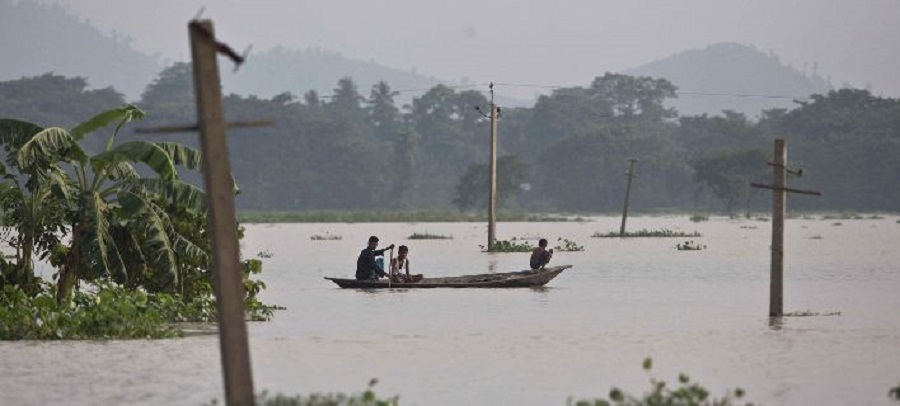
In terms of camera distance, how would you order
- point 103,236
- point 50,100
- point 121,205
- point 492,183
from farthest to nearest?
point 50,100 → point 492,183 → point 121,205 → point 103,236

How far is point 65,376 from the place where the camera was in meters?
18.0

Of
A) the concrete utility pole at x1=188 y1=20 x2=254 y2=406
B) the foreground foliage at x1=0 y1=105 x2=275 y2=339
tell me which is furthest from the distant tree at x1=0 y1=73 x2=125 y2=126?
the concrete utility pole at x1=188 y1=20 x2=254 y2=406

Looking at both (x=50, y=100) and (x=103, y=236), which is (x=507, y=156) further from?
(x=103, y=236)

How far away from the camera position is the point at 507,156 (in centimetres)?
12088

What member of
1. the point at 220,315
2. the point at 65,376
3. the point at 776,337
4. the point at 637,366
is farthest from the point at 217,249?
the point at 776,337

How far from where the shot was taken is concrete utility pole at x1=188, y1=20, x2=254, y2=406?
12.1 meters

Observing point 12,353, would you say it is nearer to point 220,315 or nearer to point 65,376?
point 65,376

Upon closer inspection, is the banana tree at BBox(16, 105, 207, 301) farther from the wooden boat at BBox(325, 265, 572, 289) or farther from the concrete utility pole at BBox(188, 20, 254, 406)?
the concrete utility pole at BBox(188, 20, 254, 406)

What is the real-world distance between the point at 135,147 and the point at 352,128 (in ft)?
386

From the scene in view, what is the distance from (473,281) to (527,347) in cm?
1111

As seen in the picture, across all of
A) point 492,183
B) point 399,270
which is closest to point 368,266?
point 399,270

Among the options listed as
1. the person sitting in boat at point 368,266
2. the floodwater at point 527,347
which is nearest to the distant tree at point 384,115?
the floodwater at point 527,347

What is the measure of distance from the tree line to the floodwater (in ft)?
274

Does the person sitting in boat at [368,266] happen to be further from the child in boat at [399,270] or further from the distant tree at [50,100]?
the distant tree at [50,100]
